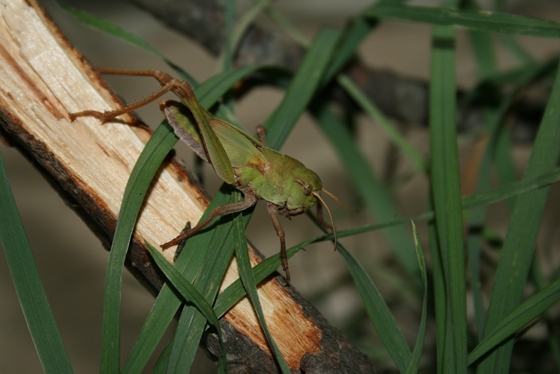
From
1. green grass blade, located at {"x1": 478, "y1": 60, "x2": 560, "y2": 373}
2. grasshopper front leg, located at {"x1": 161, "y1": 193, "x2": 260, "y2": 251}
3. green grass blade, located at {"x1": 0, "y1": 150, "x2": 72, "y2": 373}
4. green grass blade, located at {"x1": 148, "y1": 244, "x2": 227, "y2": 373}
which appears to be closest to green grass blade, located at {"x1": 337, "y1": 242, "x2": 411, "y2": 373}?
green grass blade, located at {"x1": 478, "y1": 60, "x2": 560, "y2": 373}

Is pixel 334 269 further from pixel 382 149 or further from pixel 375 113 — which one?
pixel 375 113

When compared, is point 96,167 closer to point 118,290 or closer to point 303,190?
point 118,290

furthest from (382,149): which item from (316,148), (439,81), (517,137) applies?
(439,81)

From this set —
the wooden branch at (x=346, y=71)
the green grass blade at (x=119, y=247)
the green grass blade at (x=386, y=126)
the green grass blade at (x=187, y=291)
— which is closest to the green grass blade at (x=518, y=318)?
the green grass blade at (x=187, y=291)

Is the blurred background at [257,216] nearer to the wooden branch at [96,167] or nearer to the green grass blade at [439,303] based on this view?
the wooden branch at [96,167]

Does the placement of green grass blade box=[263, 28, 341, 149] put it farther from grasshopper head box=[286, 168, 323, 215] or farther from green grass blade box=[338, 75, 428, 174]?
green grass blade box=[338, 75, 428, 174]
